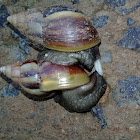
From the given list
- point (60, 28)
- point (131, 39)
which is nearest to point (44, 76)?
point (60, 28)

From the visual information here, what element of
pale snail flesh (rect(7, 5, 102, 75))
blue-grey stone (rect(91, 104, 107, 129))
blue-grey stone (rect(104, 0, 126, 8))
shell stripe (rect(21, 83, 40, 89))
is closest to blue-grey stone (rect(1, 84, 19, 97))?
shell stripe (rect(21, 83, 40, 89))

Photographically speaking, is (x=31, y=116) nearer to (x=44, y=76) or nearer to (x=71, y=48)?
(x=44, y=76)

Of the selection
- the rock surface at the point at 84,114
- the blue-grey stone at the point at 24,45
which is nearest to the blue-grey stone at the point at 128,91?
the rock surface at the point at 84,114

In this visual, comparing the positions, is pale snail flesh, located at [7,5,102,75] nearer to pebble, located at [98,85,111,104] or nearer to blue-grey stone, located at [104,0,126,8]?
pebble, located at [98,85,111,104]

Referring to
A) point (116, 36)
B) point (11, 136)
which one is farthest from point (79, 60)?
point (11, 136)

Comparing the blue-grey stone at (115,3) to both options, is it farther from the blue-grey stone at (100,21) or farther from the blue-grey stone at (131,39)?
the blue-grey stone at (131,39)
